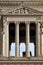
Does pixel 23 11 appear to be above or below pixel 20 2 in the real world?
below

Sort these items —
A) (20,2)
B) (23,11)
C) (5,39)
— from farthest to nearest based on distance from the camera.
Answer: (20,2)
(5,39)
(23,11)

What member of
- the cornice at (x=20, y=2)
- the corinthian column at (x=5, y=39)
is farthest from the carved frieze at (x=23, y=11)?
the cornice at (x=20, y=2)

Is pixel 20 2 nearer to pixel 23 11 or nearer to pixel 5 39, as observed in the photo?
pixel 23 11

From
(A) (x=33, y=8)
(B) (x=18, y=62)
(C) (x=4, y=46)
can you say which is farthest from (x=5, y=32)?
(B) (x=18, y=62)

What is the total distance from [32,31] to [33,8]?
6841 mm

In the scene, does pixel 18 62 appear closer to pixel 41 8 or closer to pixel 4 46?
pixel 4 46

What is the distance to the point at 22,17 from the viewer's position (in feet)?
263

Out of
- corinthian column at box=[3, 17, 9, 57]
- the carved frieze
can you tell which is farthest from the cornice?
corinthian column at box=[3, 17, 9, 57]

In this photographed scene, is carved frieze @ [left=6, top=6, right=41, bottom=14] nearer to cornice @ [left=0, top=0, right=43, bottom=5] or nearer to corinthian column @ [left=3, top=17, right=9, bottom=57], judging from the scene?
corinthian column @ [left=3, top=17, right=9, bottom=57]

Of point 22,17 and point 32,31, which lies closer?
point 22,17

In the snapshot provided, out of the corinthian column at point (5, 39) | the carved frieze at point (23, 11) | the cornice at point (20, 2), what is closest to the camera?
the corinthian column at point (5, 39)

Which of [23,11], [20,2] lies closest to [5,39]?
[23,11]

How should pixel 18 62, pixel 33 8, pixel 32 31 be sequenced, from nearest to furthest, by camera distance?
pixel 18 62, pixel 33 8, pixel 32 31

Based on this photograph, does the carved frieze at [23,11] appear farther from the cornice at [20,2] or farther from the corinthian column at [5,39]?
the cornice at [20,2]
